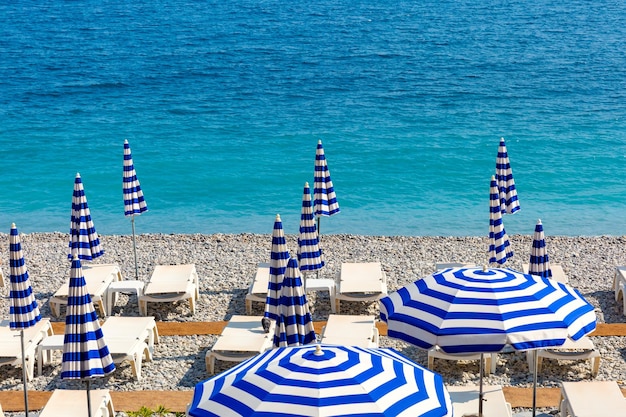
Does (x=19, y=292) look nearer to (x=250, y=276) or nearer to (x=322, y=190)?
(x=322, y=190)

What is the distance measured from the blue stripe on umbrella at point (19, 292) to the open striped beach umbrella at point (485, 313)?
4.32 meters

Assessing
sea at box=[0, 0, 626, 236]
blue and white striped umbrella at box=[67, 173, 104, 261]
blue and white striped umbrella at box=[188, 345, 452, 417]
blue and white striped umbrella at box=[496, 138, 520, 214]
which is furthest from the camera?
sea at box=[0, 0, 626, 236]

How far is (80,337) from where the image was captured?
984cm

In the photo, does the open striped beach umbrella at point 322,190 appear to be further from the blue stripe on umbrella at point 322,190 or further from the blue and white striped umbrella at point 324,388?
the blue and white striped umbrella at point 324,388

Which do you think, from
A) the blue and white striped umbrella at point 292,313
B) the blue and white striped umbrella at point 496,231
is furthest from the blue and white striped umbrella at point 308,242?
the blue and white striped umbrella at point 292,313

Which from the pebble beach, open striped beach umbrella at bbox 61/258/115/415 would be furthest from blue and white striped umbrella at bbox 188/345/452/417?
the pebble beach

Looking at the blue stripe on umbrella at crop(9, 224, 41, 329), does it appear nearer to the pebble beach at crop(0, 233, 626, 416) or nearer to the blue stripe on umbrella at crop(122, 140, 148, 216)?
the pebble beach at crop(0, 233, 626, 416)

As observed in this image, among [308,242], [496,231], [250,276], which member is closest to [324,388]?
[308,242]

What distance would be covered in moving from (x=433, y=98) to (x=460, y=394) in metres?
27.9

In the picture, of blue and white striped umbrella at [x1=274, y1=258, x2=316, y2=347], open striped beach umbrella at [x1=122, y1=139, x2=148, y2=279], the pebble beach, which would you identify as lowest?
the pebble beach

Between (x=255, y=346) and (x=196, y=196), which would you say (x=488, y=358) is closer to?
(x=255, y=346)

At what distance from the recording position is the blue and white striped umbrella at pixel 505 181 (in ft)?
50.8

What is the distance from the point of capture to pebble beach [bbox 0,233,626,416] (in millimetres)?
12789

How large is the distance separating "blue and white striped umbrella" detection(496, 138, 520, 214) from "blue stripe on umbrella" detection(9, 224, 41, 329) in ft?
25.8
